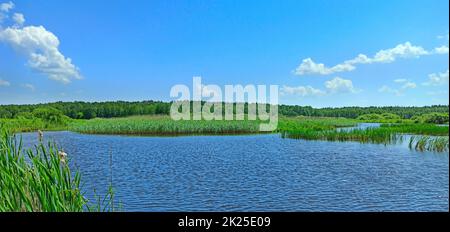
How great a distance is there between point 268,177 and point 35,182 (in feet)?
17.7

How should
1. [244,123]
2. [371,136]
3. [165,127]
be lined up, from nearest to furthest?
→ [371,136] < [165,127] < [244,123]

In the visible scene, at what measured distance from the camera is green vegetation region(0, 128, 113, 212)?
2.62m

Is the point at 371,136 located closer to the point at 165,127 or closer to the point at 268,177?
the point at 268,177

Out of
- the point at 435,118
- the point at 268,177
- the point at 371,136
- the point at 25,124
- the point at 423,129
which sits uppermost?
the point at 435,118

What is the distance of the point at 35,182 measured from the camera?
2.63 meters

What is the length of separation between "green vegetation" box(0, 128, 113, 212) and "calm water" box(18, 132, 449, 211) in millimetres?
2113

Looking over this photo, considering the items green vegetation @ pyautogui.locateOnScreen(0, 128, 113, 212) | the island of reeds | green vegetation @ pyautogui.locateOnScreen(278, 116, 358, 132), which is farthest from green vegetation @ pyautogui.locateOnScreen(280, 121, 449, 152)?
green vegetation @ pyautogui.locateOnScreen(0, 128, 113, 212)

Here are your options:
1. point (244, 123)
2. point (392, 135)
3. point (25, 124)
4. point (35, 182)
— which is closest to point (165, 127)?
point (244, 123)

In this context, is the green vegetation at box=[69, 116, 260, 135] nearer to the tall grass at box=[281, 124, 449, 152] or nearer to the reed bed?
the tall grass at box=[281, 124, 449, 152]

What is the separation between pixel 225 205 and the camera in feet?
18.7

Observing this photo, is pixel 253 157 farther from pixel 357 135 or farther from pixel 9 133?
pixel 9 133

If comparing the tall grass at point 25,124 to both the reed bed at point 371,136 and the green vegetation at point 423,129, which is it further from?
the green vegetation at point 423,129

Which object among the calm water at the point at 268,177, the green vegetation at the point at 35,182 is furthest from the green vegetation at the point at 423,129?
the green vegetation at the point at 35,182

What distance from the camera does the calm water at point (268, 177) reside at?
19.1ft
